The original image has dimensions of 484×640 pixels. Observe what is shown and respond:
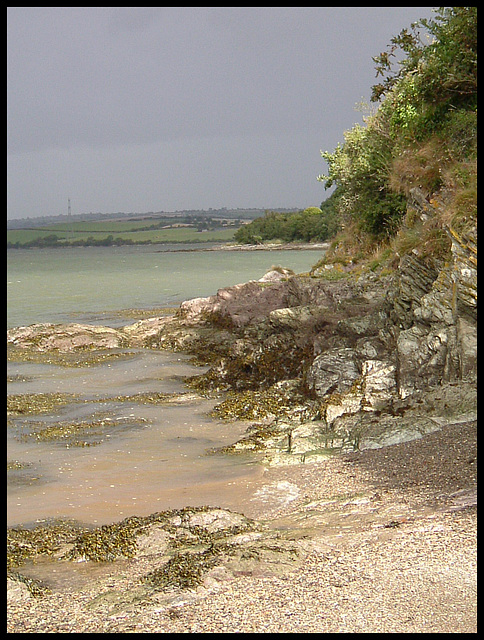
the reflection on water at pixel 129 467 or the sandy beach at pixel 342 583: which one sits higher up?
the sandy beach at pixel 342 583

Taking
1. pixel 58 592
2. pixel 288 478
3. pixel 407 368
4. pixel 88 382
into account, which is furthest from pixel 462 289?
pixel 88 382

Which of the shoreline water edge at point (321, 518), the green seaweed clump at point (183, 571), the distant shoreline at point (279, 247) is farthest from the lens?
the distant shoreline at point (279, 247)

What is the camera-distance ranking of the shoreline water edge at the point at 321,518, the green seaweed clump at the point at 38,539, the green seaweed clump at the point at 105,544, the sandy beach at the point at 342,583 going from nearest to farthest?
1. the sandy beach at the point at 342,583
2. the shoreline water edge at the point at 321,518
3. the green seaweed clump at the point at 105,544
4. the green seaweed clump at the point at 38,539

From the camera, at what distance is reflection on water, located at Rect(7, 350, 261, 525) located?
8188mm

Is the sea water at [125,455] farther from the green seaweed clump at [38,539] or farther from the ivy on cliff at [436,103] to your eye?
the ivy on cliff at [436,103]

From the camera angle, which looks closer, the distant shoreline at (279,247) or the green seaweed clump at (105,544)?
the green seaweed clump at (105,544)

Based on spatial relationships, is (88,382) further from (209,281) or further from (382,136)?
(209,281)

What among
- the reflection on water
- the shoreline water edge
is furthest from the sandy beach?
the reflection on water

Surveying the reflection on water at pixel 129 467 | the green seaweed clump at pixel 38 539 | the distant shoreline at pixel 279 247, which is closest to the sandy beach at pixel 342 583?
the green seaweed clump at pixel 38 539

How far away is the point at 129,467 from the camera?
980cm

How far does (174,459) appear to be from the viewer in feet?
33.3

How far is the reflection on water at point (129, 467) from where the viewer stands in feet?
26.9

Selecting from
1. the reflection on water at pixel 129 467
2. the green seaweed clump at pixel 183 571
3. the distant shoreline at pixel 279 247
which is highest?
the distant shoreline at pixel 279 247
